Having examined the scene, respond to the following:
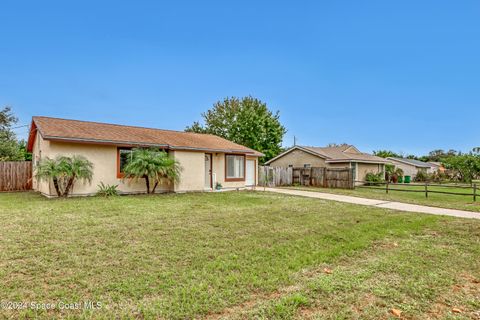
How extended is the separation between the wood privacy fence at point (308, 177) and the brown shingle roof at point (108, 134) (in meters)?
4.83

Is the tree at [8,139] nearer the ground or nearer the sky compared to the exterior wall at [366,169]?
nearer the sky

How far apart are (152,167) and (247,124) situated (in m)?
21.9

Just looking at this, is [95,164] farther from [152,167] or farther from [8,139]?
[8,139]

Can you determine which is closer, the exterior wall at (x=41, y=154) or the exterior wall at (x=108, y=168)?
the exterior wall at (x=108, y=168)

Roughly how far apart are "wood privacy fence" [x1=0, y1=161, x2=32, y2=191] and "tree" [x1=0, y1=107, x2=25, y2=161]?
5.73 meters

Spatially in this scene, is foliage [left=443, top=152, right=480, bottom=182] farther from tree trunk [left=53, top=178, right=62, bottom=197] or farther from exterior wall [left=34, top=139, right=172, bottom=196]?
tree trunk [left=53, top=178, right=62, bottom=197]

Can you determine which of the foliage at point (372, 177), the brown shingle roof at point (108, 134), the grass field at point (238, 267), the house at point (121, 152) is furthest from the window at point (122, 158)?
the foliage at point (372, 177)

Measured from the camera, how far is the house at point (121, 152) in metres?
12.1

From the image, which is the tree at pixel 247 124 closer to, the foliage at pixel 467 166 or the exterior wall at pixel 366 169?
the exterior wall at pixel 366 169

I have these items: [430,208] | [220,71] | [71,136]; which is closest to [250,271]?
[430,208]

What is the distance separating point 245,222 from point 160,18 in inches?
506

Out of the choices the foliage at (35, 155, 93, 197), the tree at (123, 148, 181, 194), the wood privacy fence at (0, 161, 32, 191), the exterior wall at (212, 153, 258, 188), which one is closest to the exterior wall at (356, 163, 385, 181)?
the exterior wall at (212, 153, 258, 188)

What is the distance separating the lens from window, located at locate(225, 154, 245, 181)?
1755 centimetres

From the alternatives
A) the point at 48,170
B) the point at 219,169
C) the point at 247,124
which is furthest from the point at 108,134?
the point at 247,124
